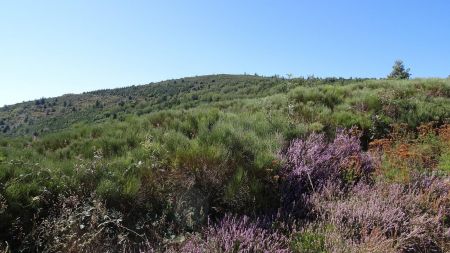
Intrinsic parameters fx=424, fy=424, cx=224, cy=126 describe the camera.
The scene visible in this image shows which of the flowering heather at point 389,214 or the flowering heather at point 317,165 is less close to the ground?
the flowering heather at point 317,165

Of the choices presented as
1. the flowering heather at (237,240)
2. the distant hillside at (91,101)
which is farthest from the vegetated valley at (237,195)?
the distant hillside at (91,101)

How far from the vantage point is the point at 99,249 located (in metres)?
3.93

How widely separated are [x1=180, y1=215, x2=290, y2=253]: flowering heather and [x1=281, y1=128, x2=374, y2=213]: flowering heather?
77 cm

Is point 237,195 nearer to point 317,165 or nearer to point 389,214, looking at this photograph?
point 317,165

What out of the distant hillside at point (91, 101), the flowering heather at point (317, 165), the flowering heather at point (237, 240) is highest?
the flowering heather at point (317, 165)

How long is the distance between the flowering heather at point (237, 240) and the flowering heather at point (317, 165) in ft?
2.53

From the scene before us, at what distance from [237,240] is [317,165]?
81.5 inches

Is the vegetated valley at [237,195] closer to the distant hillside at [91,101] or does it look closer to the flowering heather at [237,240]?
the flowering heather at [237,240]

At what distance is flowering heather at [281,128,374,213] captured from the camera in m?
5.13

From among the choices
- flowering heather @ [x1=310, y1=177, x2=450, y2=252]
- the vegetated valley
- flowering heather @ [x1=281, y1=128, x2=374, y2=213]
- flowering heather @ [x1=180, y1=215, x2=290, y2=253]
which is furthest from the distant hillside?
flowering heather @ [x1=180, y1=215, x2=290, y2=253]

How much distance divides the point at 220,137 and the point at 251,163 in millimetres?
940

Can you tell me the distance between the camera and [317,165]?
5.56 m

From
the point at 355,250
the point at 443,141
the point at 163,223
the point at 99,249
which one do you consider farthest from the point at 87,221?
the point at 443,141

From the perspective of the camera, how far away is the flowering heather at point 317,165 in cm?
513
